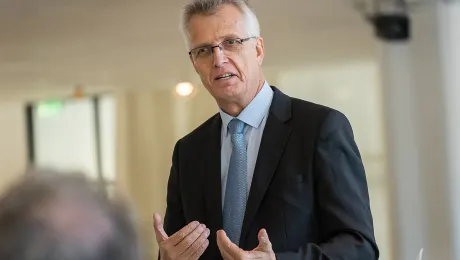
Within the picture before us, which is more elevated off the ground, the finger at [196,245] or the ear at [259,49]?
the ear at [259,49]

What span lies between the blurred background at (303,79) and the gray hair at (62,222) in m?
3.68

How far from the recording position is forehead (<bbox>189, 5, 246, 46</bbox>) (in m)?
1.53

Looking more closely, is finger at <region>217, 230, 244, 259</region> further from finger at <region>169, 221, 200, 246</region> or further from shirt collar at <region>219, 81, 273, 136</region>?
shirt collar at <region>219, 81, 273, 136</region>

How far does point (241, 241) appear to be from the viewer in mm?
1512

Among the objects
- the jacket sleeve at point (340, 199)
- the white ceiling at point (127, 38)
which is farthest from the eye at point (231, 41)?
the white ceiling at point (127, 38)

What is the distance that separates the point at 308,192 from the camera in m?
1.47

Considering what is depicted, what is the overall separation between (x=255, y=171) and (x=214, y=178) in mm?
126

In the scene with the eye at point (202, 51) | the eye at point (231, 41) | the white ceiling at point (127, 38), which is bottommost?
the eye at point (202, 51)

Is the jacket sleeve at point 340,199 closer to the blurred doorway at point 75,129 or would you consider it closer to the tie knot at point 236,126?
the tie knot at point 236,126

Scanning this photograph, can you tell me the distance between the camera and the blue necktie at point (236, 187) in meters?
1.54

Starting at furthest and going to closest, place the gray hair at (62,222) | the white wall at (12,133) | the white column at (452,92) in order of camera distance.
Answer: the white wall at (12,133) → the white column at (452,92) → the gray hair at (62,222)

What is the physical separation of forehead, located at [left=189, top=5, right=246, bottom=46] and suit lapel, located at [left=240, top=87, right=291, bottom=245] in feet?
0.61

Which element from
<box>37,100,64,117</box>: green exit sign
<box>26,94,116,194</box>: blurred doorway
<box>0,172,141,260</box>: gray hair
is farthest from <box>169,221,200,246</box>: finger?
<box>37,100,64,117</box>: green exit sign

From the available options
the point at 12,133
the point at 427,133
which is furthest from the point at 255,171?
the point at 12,133
